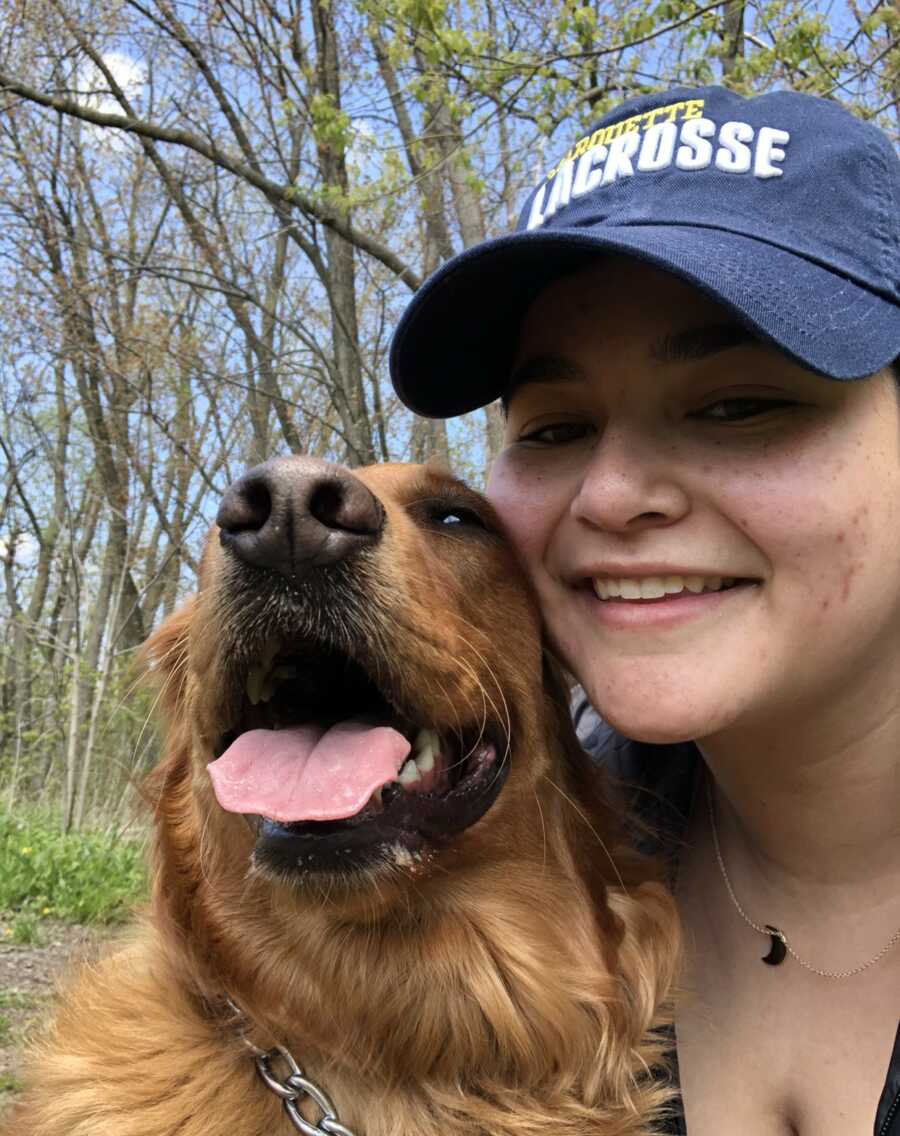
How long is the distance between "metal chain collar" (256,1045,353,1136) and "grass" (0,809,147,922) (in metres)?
2.67

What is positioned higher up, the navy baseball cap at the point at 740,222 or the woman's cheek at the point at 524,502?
the navy baseball cap at the point at 740,222

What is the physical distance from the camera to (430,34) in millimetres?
5977

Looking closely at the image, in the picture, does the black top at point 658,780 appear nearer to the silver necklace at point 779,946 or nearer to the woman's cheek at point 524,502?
the silver necklace at point 779,946

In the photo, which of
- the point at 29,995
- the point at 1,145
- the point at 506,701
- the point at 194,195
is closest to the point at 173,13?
the point at 194,195

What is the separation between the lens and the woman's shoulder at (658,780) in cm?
267

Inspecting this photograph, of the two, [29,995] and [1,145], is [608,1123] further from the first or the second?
[1,145]

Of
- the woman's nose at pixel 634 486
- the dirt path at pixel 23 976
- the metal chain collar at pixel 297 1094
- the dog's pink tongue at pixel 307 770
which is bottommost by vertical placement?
the dirt path at pixel 23 976

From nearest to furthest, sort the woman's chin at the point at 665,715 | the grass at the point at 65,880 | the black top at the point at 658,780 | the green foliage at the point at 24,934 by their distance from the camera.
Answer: the woman's chin at the point at 665,715, the black top at the point at 658,780, the green foliage at the point at 24,934, the grass at the point at 65,880

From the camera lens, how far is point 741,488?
5.74 ft

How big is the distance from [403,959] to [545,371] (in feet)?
3.96

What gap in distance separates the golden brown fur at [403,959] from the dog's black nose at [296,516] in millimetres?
88

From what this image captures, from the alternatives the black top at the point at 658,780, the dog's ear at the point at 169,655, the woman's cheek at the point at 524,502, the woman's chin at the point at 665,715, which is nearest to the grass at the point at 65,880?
the dog's ear at the point at 169,655

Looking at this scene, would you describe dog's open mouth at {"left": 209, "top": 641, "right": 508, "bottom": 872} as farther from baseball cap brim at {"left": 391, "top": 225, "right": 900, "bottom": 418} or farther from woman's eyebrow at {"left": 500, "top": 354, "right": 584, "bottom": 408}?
baseball cap brim at {"left": 391, "top": 225, "right": 900, "bottom": 418}

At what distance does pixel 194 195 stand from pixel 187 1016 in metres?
9.73
